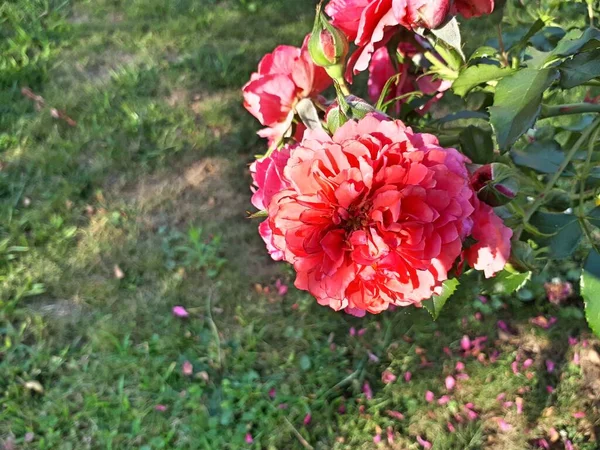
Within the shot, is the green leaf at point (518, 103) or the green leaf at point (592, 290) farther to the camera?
the green leaf at point (592, 290)

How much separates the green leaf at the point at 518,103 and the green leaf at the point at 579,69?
18 millimetres

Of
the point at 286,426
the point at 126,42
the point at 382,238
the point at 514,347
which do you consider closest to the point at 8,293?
the point at 286,426

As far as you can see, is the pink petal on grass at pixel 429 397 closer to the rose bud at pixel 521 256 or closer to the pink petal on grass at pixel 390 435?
the pink petal on grass at pixel 390 435

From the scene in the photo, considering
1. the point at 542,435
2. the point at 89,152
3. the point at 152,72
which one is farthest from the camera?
the point at 152,72

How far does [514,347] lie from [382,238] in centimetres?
117

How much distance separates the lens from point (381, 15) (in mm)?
533

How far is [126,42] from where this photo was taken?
2.28m

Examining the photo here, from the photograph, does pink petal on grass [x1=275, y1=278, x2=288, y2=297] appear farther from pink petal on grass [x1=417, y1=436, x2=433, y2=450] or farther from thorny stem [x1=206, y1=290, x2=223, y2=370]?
pink petal on grass [x1=417, y1=436, x2=433, y2=450]

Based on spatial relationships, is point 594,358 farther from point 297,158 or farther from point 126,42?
point 126,42

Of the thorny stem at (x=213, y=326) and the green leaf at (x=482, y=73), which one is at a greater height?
the green leaf at (x=482, y=73)

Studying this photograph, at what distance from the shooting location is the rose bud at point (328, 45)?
548 millimetres

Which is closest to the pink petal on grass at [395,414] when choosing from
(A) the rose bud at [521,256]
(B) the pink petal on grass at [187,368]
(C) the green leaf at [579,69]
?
(B) the pink petal on grass at [187,368]

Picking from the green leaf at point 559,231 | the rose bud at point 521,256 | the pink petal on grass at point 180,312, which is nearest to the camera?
the rose bud at point 521,256

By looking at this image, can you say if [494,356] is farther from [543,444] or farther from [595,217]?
[595,217]
